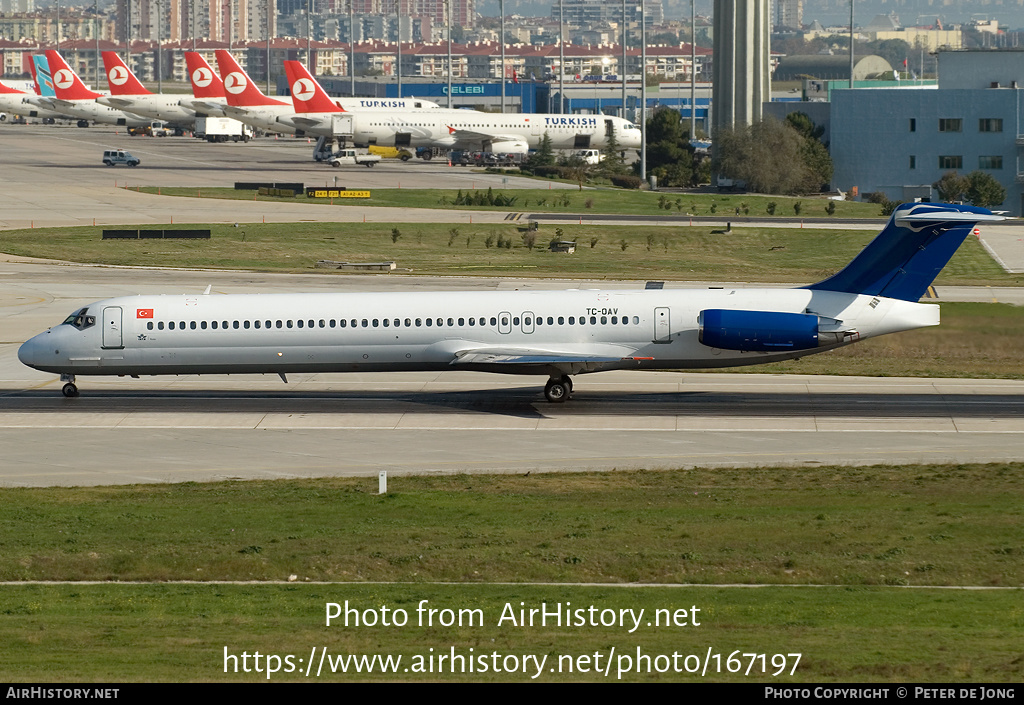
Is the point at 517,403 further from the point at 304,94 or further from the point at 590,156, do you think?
the point at 590,156

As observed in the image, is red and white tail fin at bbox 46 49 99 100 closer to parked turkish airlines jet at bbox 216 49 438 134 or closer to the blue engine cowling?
parked turkish airlines jet at bbox 216 49 438 134

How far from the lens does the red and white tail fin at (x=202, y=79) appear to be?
5930 inches

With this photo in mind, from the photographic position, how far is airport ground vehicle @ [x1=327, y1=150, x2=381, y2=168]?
13638 centimetres

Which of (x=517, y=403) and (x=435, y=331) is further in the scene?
(x=517, y=403)

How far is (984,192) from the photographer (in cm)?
11894

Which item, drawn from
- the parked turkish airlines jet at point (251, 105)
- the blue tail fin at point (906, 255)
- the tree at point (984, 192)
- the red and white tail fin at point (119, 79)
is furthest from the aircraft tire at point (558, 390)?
the red and white tail fin at point (119, 79)

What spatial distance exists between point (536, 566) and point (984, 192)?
10543 cm

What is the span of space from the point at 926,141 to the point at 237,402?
10135 cm

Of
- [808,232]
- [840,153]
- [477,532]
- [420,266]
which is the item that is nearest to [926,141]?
[840,153]

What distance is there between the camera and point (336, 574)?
23.4m

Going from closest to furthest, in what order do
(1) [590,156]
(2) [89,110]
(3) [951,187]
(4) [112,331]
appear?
(4) [112,331]
(3) [951,187]
(1) [590,156]
(2) [89,110]

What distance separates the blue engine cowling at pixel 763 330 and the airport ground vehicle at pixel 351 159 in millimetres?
100540

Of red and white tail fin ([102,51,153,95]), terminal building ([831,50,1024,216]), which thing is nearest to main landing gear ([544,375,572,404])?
terminal building ([831,50,1024,216])

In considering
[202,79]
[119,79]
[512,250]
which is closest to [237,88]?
[202,79]
